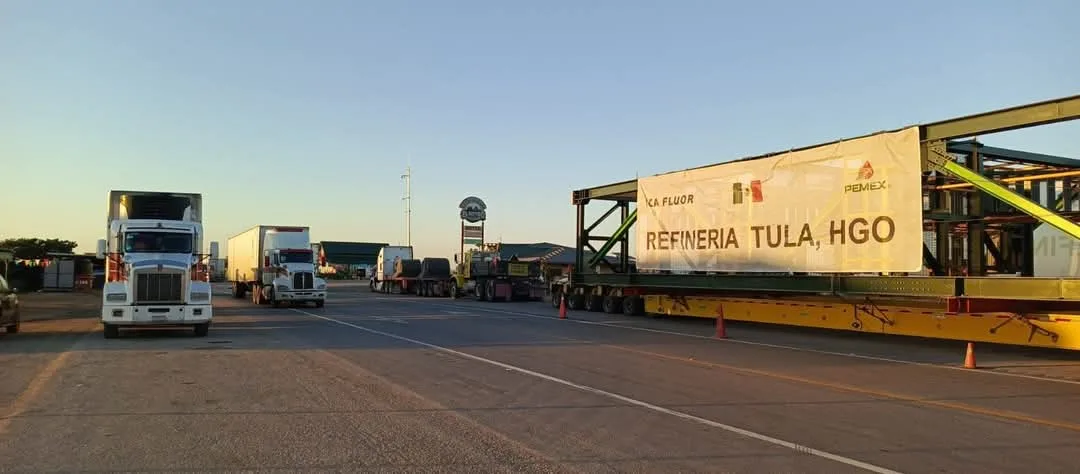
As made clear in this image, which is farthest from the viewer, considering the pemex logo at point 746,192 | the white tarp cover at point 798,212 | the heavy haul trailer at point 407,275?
the heavy haul trailer at point 407,275

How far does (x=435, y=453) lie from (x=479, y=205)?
54290 millimetres

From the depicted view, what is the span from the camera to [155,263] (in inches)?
730

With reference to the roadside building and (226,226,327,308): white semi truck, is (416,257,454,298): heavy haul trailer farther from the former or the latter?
the roadside building

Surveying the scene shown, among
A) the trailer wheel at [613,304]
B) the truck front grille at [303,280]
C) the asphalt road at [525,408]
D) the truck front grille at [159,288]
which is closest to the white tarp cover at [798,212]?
the asphalt road at [525,408]

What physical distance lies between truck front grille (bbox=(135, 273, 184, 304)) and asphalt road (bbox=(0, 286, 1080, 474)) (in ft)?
4.44

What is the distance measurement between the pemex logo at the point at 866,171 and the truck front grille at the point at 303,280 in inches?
913

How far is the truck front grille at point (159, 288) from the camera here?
719 inches

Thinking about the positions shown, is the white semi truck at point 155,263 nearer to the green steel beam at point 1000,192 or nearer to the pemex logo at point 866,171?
the pemex logo at point 866,171

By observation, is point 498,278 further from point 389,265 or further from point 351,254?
point 351,254

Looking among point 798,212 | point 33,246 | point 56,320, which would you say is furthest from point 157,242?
point 33,246

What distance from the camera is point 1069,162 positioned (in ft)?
64.2

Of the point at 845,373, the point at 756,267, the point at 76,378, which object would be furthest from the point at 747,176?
the point at 76,378

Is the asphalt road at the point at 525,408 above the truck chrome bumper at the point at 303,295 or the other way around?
the other way around

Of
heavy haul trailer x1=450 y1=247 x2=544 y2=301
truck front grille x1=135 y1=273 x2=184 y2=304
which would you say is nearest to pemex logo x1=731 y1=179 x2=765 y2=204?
truck front grille x1=135 y1=273 x2=184 y2=304
